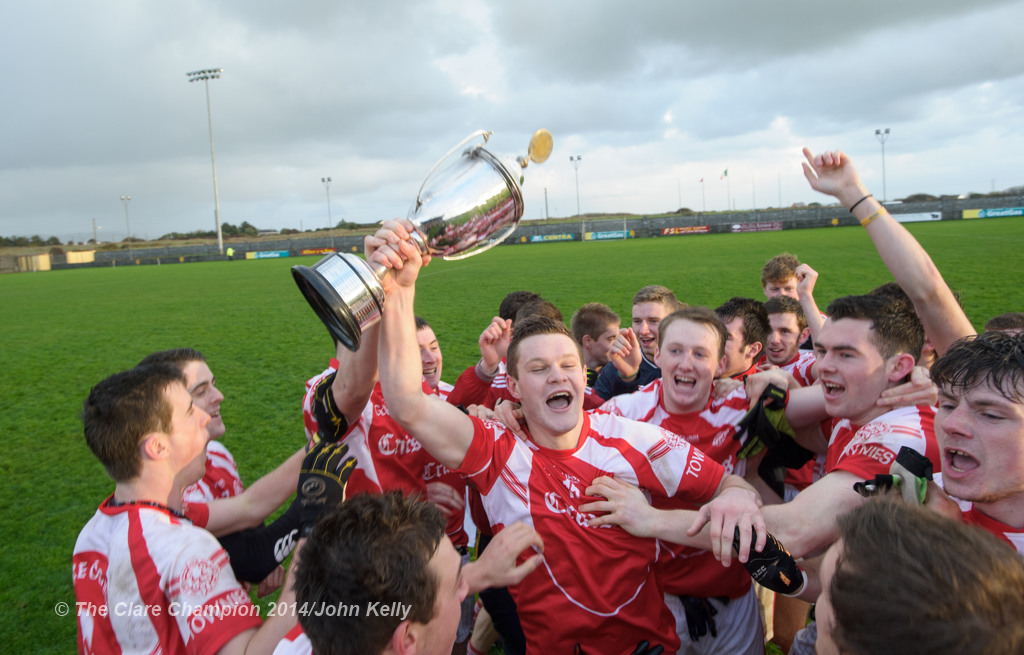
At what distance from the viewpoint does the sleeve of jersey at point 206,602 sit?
1.75m

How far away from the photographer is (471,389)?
3.71 metres

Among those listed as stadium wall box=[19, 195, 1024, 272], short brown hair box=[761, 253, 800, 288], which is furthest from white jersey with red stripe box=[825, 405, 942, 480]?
stadium wall box=[19, 195, 1024, 272]

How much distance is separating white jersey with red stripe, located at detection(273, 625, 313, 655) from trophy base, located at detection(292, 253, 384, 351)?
0.78 meters

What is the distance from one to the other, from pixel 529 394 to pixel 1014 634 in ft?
5.74

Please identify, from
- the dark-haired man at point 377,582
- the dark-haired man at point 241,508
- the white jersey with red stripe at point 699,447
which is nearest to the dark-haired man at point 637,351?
the white jersey with red stripe at point 699,447

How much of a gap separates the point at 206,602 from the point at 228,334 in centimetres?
1286

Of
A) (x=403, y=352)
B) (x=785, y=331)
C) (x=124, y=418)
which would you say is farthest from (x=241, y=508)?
(x=785, y=331)

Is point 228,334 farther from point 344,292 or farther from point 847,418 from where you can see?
point 847,418

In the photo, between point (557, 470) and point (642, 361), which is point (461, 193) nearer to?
point (557, 470)

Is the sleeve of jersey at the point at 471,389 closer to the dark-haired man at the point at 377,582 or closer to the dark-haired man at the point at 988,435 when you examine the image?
the dark-haired man at the point at 377,582

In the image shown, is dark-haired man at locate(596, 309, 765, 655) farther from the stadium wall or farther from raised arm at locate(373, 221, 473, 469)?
the stadium wall

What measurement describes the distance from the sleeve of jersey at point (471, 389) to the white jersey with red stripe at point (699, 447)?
82 centimetres

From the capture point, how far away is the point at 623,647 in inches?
86.9

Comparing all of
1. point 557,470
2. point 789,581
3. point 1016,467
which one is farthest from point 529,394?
point 1016,467
